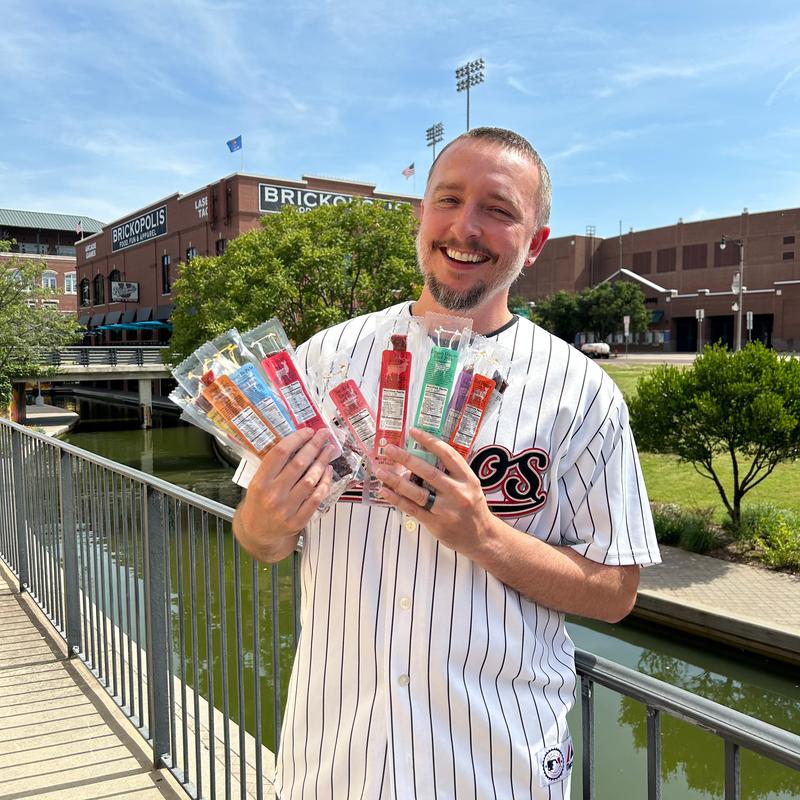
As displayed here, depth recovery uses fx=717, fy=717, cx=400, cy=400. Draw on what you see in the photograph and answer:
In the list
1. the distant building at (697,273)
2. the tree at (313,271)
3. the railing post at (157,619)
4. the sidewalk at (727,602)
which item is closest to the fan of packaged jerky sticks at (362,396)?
the railing post at (157,619)

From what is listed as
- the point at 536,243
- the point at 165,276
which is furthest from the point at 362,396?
the point at 165,276

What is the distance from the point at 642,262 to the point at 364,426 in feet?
263

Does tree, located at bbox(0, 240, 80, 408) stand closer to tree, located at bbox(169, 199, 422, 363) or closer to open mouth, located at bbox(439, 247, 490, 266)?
tree, located at bbox(169, 199, 422, 363)

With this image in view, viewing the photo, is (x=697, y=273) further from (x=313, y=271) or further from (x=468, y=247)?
(x=468, y=247)

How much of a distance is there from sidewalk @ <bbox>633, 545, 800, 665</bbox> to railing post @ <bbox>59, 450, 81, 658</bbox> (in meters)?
7.72

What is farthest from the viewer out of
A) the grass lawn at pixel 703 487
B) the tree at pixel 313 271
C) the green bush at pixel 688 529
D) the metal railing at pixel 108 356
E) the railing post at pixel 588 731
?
the metal railing at pixel 108 356

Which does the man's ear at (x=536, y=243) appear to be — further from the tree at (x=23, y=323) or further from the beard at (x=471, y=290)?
the tree at (x=23, y=323)

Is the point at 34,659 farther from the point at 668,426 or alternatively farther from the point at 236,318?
the point at 236,318

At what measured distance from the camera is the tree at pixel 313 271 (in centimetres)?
2012

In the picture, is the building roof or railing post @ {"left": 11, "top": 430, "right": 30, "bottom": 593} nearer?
railing post @ {"left": 11, "top": 430, "right": 30, "bottom": 593}

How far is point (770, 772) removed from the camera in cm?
686

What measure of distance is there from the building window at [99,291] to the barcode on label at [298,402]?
204 ft

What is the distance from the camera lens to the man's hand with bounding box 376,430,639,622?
49.2 inches

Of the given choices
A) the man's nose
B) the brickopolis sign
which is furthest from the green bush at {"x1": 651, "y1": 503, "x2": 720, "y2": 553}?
the brickopolis sign
